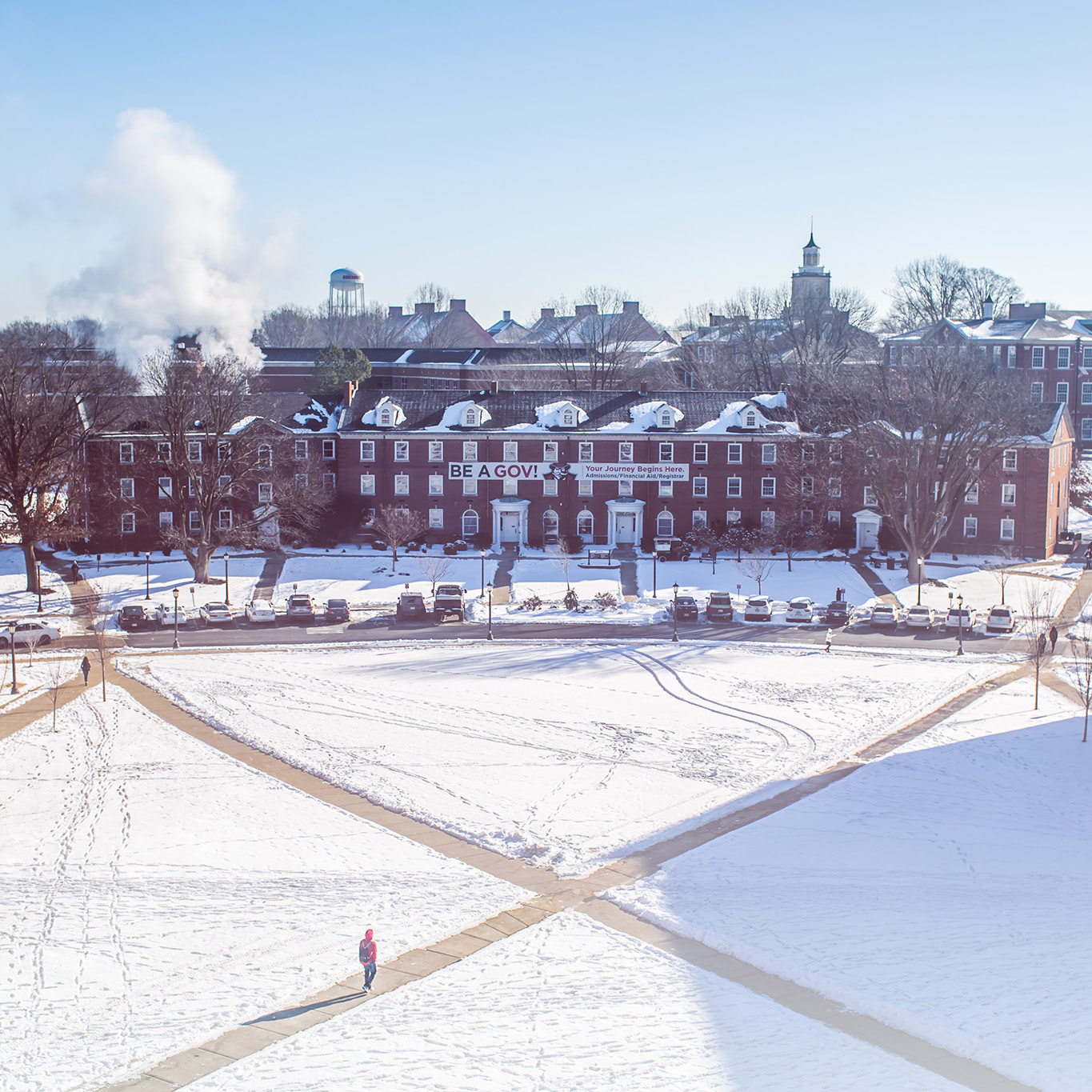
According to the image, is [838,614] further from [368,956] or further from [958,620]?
[368,956]

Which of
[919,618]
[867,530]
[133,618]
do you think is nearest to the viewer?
[133,618]

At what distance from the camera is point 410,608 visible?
4903 centimetres

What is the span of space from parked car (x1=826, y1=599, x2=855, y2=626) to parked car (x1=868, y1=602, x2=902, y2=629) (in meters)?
1.11

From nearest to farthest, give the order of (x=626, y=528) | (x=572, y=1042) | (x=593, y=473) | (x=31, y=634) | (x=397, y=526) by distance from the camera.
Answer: (x=572, y=1042) < (x=31, y=634) < (x=397, y=526) < (x=626, y=528) < (x=593, y=473)

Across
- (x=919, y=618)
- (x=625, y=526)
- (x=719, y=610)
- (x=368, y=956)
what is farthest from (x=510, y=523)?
(x=368, y=956)

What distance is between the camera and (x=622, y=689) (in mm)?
37250

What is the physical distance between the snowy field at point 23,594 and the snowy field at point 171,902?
22710mm

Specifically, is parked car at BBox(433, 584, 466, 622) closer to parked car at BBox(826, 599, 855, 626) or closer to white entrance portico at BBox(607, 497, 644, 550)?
white entrance portico at BBox(607, 497, 644, 550)

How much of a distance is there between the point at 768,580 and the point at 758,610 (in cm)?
718

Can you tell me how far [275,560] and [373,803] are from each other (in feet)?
117

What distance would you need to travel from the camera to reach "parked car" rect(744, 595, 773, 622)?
49000 millimetres

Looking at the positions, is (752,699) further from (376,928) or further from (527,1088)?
(527,1088)

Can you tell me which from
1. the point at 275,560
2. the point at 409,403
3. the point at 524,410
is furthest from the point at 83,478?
the point at 524,410

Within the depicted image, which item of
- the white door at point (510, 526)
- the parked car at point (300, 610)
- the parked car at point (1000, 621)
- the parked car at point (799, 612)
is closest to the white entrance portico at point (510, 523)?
the white door at point (510, 526)
